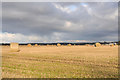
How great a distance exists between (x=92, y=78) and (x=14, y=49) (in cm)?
2893

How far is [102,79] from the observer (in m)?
7.49

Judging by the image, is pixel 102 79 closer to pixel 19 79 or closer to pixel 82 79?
pixel 82 79

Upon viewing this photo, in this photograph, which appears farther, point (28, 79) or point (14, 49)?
point (14, 49)

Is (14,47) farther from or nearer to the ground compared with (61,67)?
farther from the ground

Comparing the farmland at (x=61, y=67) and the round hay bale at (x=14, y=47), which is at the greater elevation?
the round hay bale at (x=14, y=47)

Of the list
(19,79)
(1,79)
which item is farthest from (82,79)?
(1,79)

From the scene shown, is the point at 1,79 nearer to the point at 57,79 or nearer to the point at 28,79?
the point at 28,79

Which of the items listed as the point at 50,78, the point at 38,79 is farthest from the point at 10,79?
the point at 50,78

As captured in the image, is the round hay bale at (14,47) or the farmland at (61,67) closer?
the farmland at (61,67)

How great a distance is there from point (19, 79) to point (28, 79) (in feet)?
1.95

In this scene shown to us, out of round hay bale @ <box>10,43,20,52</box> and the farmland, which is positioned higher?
round hay bale @ <box>10,43,20,52</box>

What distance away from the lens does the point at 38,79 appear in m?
7.44

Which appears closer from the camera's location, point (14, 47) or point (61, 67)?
point (61, 67)

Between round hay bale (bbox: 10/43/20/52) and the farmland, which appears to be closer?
the farmland
